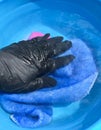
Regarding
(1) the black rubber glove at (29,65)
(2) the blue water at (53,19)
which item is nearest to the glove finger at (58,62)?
(1) the black rubber glove at (29,65)

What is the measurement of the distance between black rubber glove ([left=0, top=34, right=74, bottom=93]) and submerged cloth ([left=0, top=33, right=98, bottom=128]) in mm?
30

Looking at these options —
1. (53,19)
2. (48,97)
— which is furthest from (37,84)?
(53,19)

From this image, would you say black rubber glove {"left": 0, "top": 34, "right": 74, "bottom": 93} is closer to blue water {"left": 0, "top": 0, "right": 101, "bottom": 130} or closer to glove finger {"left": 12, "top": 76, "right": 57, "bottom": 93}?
glove finger {"left": 12, "top": 76, "right": 57, "bottom": 93}

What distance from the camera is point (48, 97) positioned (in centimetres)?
119

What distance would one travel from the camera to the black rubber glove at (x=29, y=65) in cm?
116

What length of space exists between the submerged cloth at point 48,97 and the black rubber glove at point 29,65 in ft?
0.10

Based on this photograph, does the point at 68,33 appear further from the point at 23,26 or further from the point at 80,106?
the point at 80,106

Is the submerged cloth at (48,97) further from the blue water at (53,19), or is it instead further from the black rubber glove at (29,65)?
the blue water at (53,19)

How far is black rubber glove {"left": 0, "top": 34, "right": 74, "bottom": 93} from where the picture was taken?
1155 millimetres

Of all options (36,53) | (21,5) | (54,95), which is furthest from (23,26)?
(54,95)

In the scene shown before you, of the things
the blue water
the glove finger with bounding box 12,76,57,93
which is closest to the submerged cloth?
the glove finger with bounding box 12,76,57,93

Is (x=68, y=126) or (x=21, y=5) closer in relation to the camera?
(x=68, y=126)

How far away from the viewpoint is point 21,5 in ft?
4.81

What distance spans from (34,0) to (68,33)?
0.22 metres
